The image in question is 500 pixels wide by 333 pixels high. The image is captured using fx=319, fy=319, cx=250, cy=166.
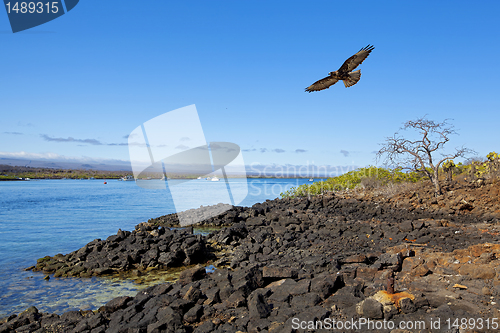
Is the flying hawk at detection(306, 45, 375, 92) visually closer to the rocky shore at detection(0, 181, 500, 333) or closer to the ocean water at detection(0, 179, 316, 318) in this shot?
the rocky shore at detection(0, 181, 500, 333)

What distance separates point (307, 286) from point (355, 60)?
5.16 metres

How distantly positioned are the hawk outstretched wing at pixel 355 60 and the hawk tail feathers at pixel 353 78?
138 mm

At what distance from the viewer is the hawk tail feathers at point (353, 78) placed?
761cm

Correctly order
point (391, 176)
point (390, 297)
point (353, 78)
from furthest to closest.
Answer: point (391, 176), point (353, 78), point (390, 297)

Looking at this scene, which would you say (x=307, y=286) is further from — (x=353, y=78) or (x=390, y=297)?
(x=353, y=78)

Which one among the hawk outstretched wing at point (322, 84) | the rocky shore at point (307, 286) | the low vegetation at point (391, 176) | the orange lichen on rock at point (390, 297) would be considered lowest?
the rocky shore at point (307, 286)

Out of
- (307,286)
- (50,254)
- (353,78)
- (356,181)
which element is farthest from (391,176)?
(50,254)

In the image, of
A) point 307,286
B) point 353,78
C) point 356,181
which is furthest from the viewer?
point 356,181

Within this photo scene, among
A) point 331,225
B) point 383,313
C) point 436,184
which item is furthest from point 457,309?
point 436,184

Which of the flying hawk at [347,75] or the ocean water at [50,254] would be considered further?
the ocean water at [50,254]

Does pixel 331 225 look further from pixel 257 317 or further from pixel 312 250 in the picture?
pixel 257 317

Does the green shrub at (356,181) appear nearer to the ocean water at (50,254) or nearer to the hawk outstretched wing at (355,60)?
the ocean water at (50,254)

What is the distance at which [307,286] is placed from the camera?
621 cm

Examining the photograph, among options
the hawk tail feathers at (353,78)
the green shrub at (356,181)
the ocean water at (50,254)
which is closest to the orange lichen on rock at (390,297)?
the hawk tail feathers at (353,78)
